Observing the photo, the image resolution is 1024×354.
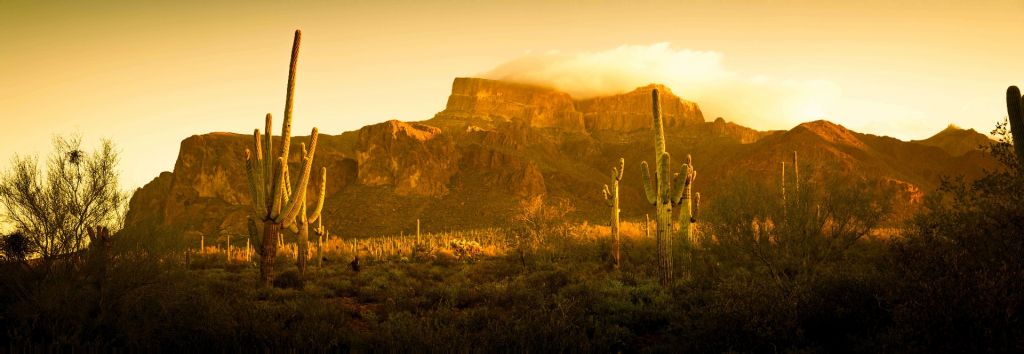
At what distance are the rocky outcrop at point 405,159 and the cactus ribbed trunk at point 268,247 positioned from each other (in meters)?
65.8

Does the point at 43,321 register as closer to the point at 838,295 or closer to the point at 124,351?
the point at 124,351

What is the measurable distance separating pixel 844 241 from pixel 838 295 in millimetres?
8004

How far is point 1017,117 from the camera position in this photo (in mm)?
8695

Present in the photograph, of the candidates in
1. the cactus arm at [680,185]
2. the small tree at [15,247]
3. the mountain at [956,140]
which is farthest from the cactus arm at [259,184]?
the mountain at [956,140]

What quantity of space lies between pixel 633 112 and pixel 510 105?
135 feet

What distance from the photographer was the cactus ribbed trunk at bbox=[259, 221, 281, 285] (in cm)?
1368

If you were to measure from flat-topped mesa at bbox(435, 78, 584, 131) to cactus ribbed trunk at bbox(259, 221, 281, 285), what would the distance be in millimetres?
139332

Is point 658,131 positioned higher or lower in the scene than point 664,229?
higher

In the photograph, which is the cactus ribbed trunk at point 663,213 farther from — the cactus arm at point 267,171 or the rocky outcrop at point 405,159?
the rocky outcrop at point 405,159

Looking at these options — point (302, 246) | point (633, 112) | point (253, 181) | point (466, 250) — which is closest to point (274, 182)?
point (253, 181)

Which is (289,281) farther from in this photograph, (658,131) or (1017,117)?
(1017,117)

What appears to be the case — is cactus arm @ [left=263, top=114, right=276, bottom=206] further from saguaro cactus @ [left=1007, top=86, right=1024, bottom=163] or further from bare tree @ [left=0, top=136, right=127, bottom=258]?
saguaro cactus @ [left=1007, top=86, right=1024, bottom=163]

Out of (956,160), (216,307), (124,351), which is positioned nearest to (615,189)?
(216,307)

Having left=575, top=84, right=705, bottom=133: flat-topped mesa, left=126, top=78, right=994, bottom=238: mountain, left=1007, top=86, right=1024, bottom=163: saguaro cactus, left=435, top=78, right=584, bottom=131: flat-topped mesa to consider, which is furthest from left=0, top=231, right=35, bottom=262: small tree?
left=575, top=84, right=705, bottom=133: flat-topped mesa
